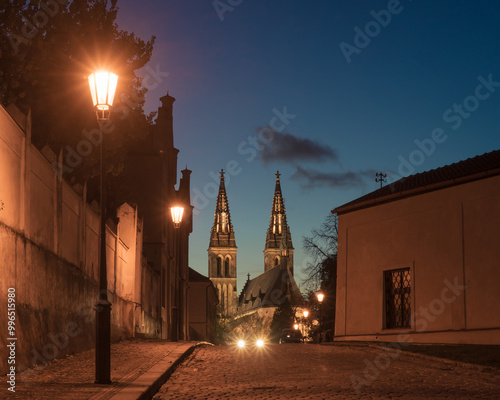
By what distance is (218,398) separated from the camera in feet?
33.7

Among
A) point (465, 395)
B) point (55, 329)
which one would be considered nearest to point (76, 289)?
point (55, 329)

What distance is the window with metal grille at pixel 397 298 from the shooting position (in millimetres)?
27125

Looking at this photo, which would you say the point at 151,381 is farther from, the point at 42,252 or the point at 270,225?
the point at 270,225

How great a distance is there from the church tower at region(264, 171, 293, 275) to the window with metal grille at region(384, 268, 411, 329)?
163 m

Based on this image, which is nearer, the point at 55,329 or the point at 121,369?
the point at 121,369

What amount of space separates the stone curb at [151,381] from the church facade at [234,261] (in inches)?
6109

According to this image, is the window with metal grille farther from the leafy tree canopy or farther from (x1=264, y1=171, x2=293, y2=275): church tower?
(x1=264, y1=171, x2=293, y2=275): church tower

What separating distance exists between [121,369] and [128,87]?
766 inches

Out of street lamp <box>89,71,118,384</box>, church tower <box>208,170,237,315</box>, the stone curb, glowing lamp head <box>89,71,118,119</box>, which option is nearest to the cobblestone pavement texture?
the stone curb

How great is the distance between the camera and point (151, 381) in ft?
36.3

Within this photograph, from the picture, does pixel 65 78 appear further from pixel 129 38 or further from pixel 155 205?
pixel 155 205

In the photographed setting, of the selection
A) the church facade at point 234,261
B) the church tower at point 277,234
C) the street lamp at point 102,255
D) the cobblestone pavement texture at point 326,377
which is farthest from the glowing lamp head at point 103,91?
the church tower at point 277,234

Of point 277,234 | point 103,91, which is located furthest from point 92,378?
point 277,234

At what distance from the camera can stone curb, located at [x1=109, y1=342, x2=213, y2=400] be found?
31.4ft
